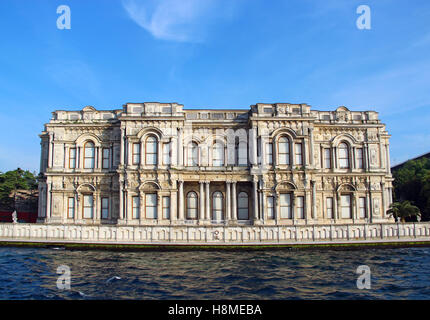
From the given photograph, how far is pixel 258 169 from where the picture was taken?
26219 mm

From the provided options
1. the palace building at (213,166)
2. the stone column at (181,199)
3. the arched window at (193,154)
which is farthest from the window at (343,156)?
the stone column at (181,199)

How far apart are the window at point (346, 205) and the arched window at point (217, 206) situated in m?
10.4

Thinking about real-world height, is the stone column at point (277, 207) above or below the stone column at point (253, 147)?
below

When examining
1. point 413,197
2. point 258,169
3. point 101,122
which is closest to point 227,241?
point 258,169

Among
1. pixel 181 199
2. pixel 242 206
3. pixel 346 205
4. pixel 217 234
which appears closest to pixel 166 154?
pixel 181 199

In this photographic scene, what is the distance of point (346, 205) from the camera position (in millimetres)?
28562

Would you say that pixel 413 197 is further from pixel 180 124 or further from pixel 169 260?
pixel 169 260

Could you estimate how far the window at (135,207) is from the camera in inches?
1031

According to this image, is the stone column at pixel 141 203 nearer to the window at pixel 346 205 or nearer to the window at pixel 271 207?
the window at pixel 271 207

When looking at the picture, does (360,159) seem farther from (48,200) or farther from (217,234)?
(48,200)

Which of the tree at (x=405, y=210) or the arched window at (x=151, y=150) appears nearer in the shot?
the tree at (x=405, y=210)

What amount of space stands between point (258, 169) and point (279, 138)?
3113mm

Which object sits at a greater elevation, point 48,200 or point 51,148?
point 51,148

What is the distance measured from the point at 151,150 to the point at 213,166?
5201 millimetres
